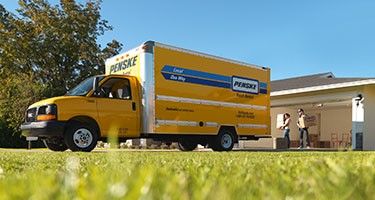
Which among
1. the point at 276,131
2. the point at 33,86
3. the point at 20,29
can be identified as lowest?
the point at 276,131

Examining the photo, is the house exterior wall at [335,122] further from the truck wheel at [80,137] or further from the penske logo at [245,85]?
the truck wheel at [80,137]

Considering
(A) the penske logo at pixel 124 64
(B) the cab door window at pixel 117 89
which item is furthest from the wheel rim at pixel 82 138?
(A) the penske logo at pixel 124 64

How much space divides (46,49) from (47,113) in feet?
68.1

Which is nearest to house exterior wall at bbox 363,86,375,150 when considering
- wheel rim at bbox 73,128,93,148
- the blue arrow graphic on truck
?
the blue arrow graphic on truck

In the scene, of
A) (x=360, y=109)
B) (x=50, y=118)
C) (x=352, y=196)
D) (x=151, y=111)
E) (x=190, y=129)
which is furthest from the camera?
(x=360, y=109)

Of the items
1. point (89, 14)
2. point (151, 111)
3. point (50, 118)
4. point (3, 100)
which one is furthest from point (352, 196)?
point (89, 14)

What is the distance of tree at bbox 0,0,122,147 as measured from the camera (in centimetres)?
3091

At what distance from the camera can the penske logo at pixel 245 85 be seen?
53.7 ft

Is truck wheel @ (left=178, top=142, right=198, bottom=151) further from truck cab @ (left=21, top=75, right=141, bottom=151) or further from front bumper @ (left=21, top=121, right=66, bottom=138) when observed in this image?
front bumper @ (left=21, top=121, right=66, bottom=138)

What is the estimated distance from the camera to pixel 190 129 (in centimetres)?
1480

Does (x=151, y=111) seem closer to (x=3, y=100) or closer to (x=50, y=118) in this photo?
(x=50, y=118)

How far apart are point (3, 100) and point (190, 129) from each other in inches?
792

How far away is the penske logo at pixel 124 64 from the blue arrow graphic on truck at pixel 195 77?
36.8 inches

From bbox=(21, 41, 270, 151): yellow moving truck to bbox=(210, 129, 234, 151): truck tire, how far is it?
0.03 meters
